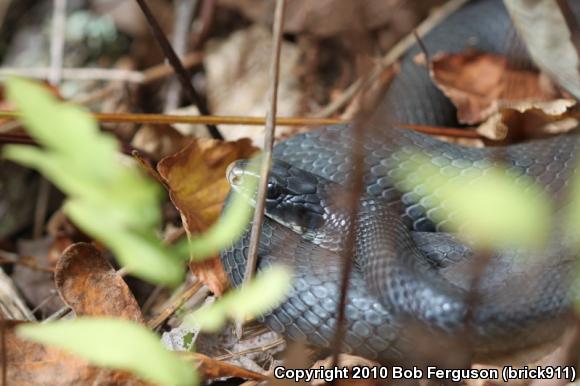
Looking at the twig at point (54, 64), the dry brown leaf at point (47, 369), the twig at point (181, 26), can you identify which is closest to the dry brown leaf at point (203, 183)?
the dry brown leaf at point (47, 369)

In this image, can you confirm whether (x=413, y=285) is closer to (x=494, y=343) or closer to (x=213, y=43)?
(x=494, y=343)

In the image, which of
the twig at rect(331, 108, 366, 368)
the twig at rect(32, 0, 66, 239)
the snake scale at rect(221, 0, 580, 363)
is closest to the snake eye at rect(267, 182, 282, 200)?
the snake scale at rect(221, 0, 580, 363)

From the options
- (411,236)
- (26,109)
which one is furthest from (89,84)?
(26,109)

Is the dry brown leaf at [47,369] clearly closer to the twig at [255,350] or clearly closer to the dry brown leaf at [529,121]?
the twig at [255,350]

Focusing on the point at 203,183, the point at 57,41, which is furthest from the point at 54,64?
the point at 203,183

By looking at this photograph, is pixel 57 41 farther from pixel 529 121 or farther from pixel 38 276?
pixel 529 121
